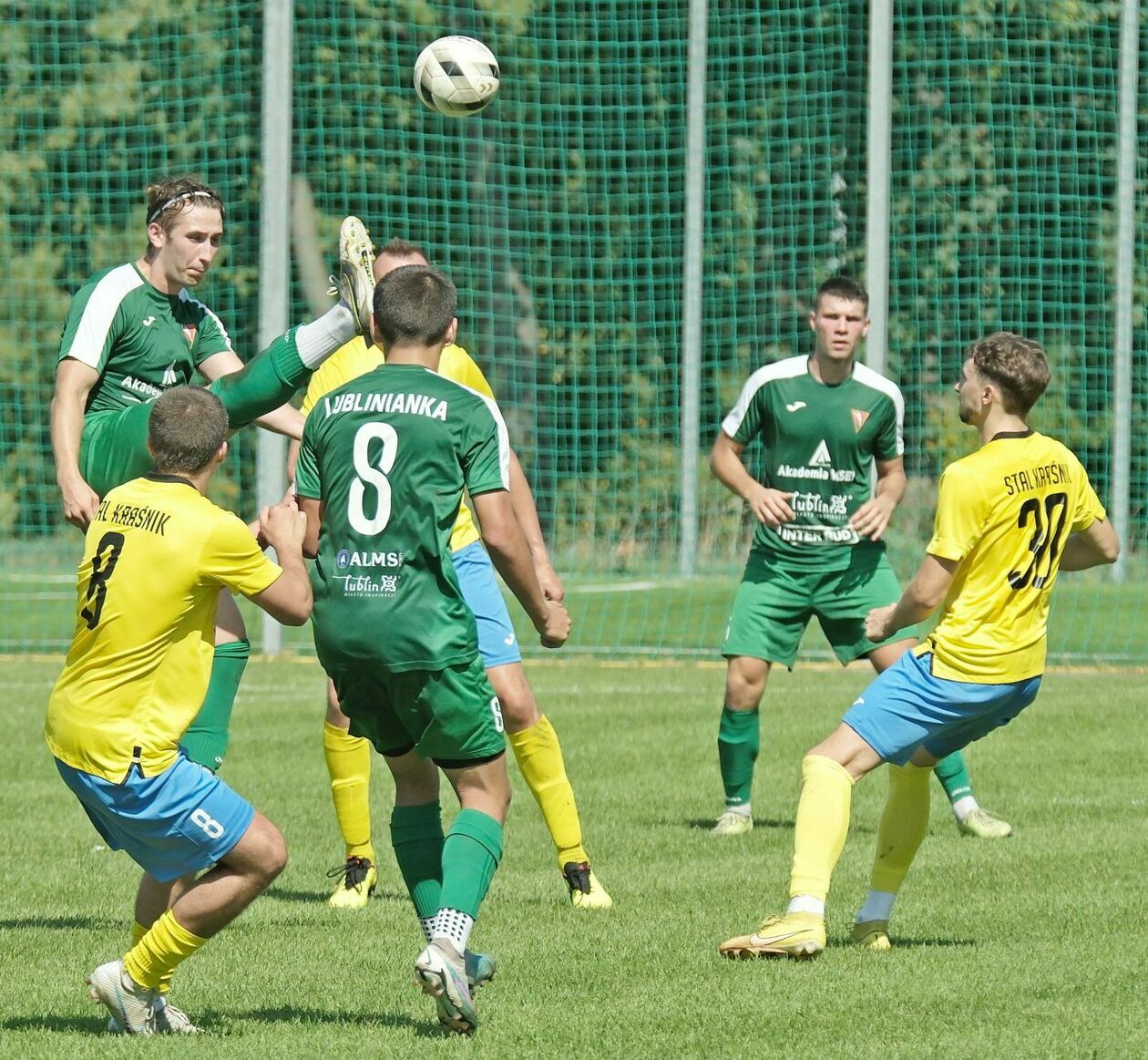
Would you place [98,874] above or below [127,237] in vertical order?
below

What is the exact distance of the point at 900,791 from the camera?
20.1ft

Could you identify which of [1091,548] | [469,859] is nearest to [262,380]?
[469,859]

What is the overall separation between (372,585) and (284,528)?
260 mm

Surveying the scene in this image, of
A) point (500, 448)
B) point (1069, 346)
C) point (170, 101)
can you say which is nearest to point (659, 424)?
point (1069, 346)

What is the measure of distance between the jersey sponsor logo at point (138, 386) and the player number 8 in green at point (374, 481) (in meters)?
1.91

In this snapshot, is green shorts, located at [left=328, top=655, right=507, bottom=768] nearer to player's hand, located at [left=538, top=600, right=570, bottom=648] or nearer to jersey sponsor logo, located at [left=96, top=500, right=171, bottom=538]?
player's hand, located at [left=538, top=600, right=570, bottom=648]

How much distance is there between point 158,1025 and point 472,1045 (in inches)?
32.5

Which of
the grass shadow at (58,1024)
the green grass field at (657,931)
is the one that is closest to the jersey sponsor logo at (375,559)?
the green grass field at (657,931)

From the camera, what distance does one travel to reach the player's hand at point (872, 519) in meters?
8.47

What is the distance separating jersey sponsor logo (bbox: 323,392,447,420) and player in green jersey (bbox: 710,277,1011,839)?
12.4 ft

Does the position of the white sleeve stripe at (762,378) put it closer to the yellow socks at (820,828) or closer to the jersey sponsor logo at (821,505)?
the jersey sponsor logo at (821,505)

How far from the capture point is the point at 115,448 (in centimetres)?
638

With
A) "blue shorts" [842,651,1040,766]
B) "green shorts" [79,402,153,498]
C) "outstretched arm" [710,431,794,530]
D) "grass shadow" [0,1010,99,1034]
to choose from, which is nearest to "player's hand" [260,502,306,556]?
"grass shadow" [0,1010,99,1034]

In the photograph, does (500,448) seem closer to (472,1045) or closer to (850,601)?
(472,1045)
